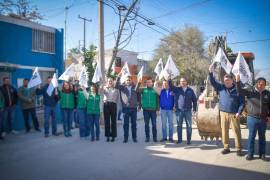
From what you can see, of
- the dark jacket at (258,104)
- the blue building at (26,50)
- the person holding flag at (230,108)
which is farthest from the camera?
the blue building at (26,50)

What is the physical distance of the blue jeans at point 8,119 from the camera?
9.83 metres

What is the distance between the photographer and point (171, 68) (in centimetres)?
949

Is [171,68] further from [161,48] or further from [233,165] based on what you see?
[161,48]

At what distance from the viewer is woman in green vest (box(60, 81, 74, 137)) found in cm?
987

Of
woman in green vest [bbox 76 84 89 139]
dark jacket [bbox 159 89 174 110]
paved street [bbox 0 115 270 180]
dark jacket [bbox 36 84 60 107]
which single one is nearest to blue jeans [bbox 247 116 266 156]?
paved street [bbox 0 115 270 180]

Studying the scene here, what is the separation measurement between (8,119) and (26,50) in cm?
346

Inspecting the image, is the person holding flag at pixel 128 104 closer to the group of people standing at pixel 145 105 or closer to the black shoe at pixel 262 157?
the group of people standing at pixel 145 105

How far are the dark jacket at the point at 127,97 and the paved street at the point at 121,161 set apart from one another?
122 centimetres

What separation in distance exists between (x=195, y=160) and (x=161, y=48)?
125ft

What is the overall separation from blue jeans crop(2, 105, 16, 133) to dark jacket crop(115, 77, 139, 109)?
13.7 feet

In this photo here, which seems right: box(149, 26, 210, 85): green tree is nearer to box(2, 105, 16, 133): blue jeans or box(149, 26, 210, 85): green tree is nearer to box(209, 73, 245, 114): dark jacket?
box(2, 105, 16, 133): blue jeans

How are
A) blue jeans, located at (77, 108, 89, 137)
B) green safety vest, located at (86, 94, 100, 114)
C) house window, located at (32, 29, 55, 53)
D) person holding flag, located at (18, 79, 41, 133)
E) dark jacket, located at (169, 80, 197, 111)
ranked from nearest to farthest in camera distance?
dark jacket, located at (169, 80, 197, 111), green safety vest, located at (86, 94, 100, 114), blue jeans, located at (77, 108, 89, 137), person holding flag, located at (18, 79, 41, 133), house window, located at (32, 29, 55, 53)

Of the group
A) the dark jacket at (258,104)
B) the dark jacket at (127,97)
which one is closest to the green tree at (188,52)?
the dark jacket at (127,97)

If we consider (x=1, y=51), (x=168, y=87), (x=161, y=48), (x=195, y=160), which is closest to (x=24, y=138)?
(x=1, y=51)
